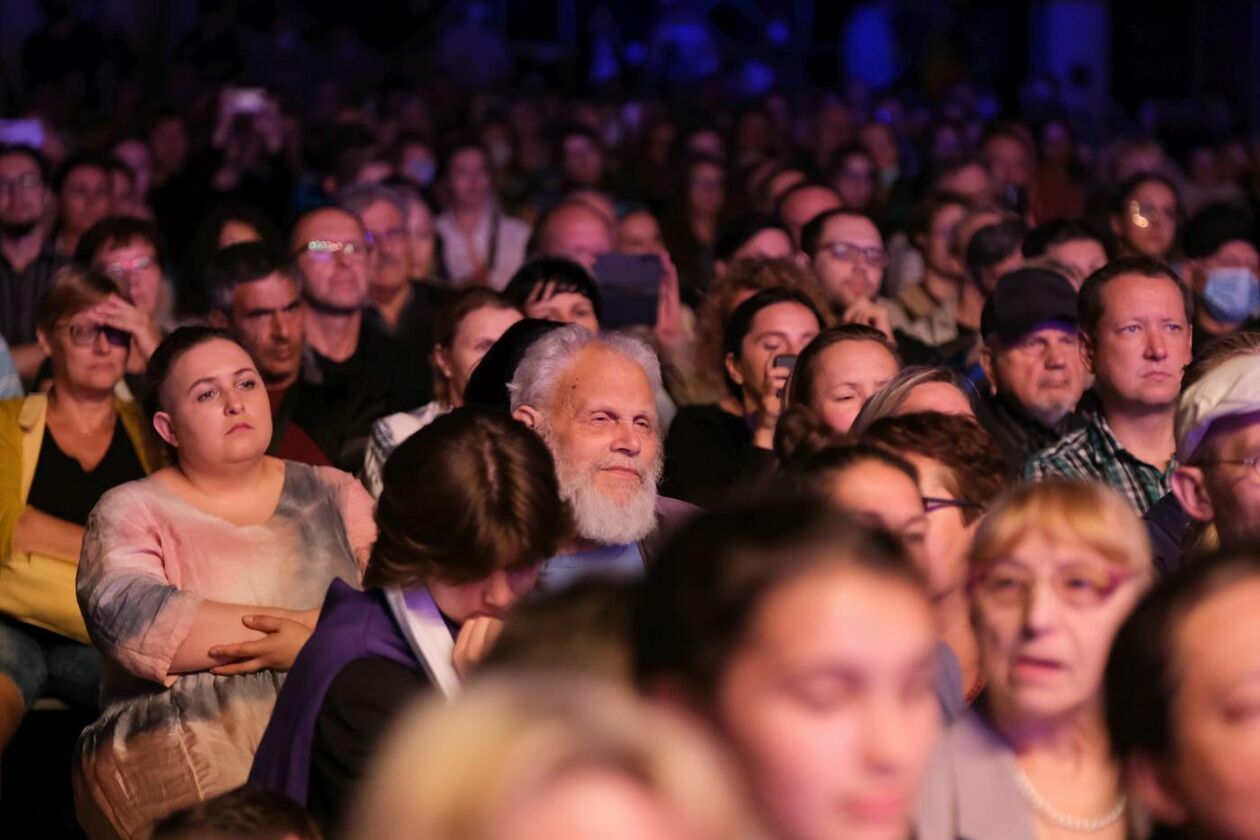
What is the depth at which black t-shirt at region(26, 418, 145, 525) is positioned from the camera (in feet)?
17.6

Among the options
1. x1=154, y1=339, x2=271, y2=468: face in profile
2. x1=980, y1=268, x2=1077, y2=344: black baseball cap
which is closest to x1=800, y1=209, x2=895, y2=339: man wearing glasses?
x1=980, y1=268, x2=1077, y2=344: black baseball cap

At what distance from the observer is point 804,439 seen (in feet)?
11.8

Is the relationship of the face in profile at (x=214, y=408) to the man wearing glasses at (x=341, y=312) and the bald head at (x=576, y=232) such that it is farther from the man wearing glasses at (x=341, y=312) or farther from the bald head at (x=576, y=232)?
the bald head at (x=576, y=232)

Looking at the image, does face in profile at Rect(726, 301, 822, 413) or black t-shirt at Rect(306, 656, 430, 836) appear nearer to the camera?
black t-shirt at Rect(306, 656, 430, 836)

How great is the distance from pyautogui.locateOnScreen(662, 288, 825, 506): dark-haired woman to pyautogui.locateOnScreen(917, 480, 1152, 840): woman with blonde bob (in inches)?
113

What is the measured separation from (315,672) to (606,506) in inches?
38.1

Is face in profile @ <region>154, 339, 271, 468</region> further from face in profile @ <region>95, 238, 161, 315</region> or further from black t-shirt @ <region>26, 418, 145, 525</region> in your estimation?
face in profile @ <region>95, 238, 161, 315</region>

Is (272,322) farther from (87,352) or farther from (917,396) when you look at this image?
→ (917,396)

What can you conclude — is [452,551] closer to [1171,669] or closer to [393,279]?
[1171,669]

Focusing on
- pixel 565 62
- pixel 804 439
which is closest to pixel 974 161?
pixel 804 439

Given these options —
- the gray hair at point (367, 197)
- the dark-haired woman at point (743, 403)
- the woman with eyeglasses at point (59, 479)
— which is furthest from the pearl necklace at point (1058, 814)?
the gray hair at point (367, 197)

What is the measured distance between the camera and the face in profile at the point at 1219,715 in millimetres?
2225

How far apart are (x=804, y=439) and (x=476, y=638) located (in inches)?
26.4

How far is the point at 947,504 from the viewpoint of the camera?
11.4ft
